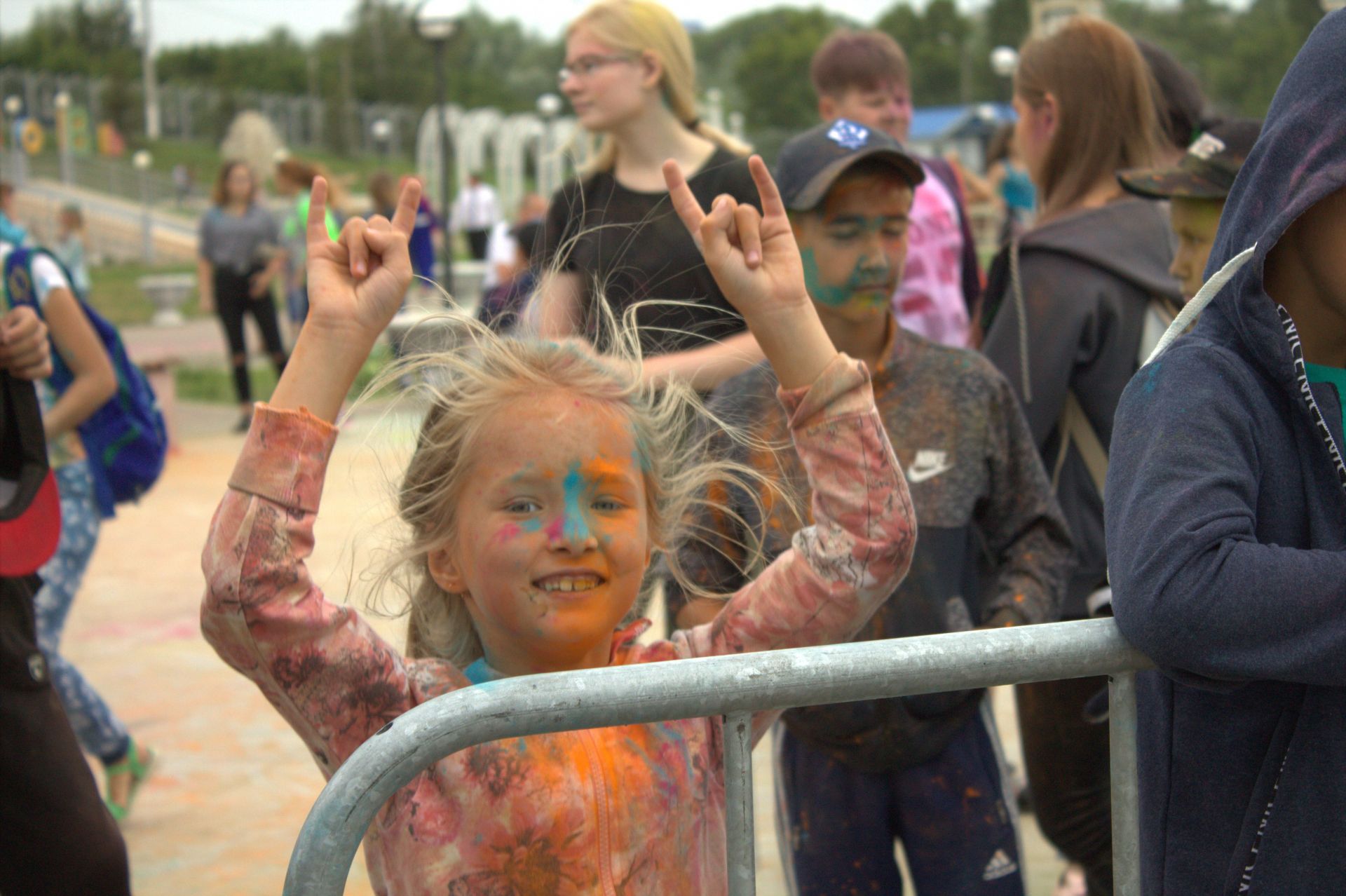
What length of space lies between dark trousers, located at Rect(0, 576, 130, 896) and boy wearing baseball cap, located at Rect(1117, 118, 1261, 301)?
2152 millimetres

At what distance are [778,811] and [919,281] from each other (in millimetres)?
1674

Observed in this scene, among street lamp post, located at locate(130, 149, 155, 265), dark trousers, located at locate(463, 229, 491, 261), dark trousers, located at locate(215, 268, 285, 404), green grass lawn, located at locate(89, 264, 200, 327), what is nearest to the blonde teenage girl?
dark trousers, located at locate(215, 268, 285, 404)

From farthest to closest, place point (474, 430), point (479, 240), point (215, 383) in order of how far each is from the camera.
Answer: point (479, 240) < point (215, 383) < point (474, 430)

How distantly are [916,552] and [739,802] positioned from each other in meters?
0.98

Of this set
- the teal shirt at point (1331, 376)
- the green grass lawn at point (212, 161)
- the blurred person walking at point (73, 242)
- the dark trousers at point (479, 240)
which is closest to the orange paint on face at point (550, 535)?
the teal shirt at point (1331, 376)

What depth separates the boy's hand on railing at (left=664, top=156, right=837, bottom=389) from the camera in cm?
168

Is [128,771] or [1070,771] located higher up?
[1070,771]

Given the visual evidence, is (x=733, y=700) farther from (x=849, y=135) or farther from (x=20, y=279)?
(x=20, y=279)

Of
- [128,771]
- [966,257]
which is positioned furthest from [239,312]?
[966,257]

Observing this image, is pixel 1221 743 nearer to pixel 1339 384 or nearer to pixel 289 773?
pixel 1339 384

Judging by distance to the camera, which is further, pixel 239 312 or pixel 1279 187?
pixel 239 312

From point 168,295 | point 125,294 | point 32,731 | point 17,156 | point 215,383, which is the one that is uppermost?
point 32,731

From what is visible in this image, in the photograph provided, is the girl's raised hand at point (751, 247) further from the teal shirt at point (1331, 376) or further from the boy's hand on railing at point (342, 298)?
the teal shirt at point (1331, 376)

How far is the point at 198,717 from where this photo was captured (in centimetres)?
477
